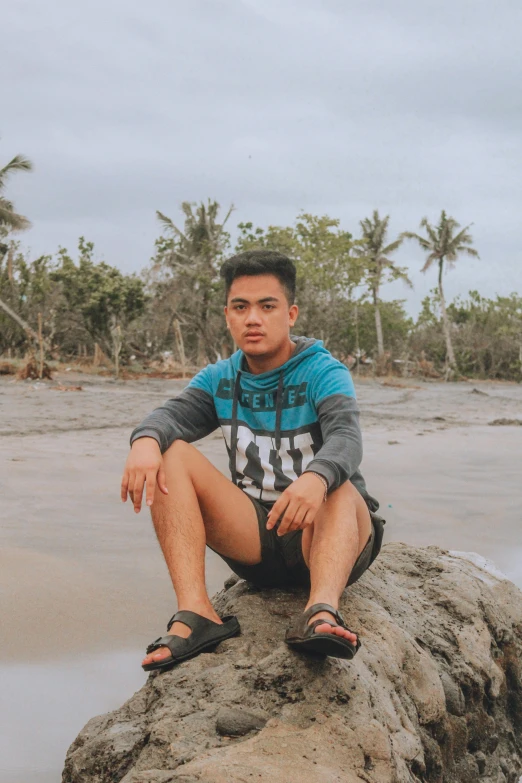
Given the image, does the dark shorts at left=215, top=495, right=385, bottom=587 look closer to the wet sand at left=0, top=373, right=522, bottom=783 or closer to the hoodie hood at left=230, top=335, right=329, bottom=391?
the hoodie hood at left=230, top=335, right=329, bottom=391

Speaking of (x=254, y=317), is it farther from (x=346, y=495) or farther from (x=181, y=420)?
(x=346, y=495)

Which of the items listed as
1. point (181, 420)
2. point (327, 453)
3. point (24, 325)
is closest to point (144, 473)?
point (181, 420)

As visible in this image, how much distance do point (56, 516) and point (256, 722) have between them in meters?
3.04

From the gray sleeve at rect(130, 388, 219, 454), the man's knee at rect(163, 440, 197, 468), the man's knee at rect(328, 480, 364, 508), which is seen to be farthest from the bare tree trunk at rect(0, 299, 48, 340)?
the man's knee at rect(328, 480, 364, 508)

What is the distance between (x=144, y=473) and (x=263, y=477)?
0.45 m

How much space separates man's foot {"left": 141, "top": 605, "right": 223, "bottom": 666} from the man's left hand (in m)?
0.31

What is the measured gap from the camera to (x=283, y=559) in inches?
94.5

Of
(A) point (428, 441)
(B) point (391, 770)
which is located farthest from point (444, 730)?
(A) point (428, 441)

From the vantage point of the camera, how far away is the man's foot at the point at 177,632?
2000mm

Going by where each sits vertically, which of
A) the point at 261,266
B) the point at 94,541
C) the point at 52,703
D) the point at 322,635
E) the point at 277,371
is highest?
the point at 261,266

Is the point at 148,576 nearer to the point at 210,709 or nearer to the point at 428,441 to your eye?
the point at 210,709

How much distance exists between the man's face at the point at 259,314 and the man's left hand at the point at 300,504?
2.03 feet

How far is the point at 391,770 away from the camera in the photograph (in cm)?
164

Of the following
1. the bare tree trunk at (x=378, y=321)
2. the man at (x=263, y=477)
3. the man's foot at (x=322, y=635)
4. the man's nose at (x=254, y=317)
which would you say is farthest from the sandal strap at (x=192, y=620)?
the bare tree trunk at (x=378, y=321)
